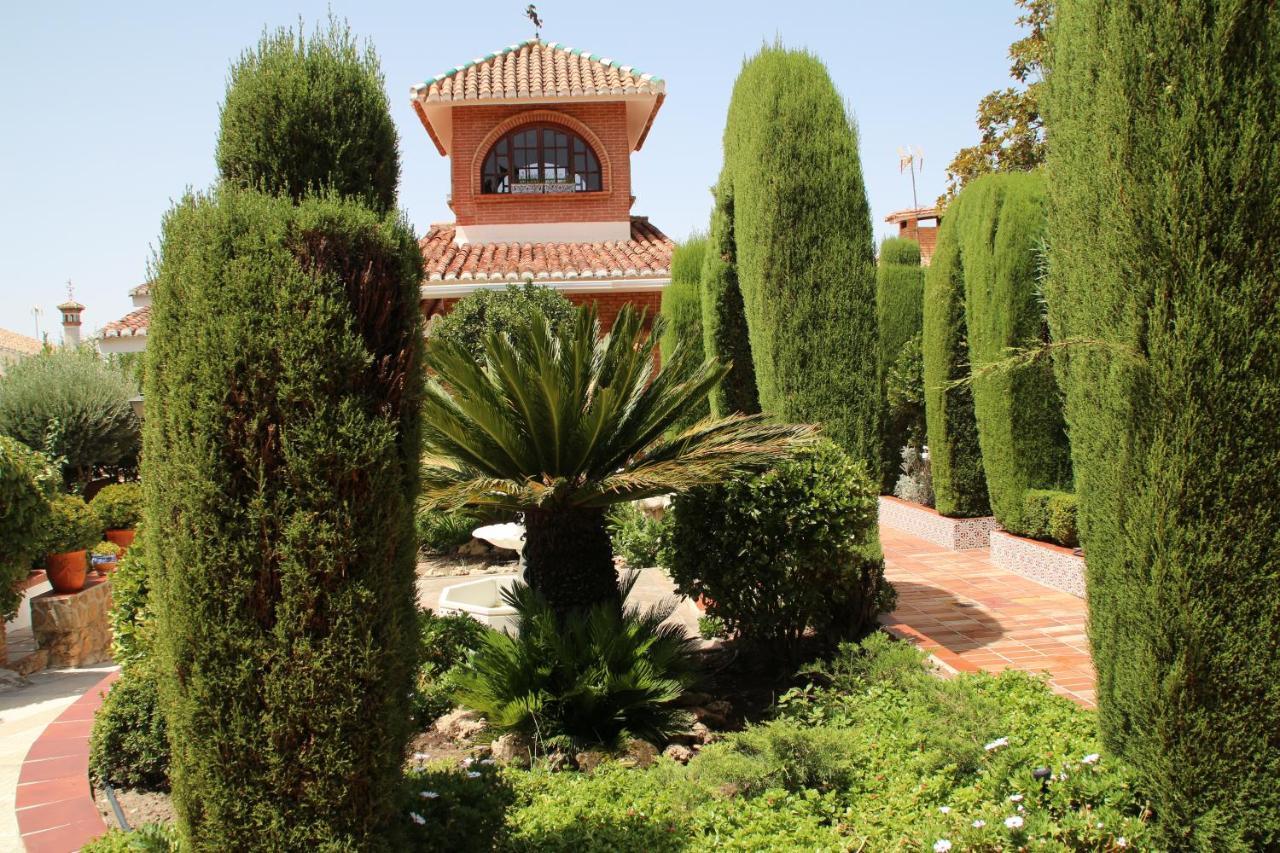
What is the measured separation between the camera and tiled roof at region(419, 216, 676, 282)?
1467 centimetres

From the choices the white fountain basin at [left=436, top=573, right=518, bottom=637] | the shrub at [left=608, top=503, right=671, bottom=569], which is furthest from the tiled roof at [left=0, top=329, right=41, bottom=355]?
the white fountain basin at [left=436, top=573, right=518, bottom=637]

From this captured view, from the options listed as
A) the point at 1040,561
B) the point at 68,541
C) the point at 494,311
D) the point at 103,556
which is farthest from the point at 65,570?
the point at 1040,561

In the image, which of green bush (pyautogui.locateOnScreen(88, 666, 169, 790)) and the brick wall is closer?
green bush (pyautogui.locateOnScreen(88, 666, 169, 790))

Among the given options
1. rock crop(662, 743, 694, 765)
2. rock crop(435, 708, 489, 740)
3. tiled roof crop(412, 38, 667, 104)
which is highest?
tiled roof crop(412, 38, 667, 104)

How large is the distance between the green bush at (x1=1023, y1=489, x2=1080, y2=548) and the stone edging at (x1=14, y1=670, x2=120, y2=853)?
26.0 feet

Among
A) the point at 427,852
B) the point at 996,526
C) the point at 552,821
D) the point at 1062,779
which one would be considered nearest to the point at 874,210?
the point at 996,526

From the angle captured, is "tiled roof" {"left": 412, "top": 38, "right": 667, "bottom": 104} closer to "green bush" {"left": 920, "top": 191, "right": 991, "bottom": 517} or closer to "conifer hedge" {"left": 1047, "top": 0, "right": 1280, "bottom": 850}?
"green bush" {"left": 920, "top": 191, "right": 991, "bottom": 517}

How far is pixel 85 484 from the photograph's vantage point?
1379cm

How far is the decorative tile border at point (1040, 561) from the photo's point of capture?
8461mm

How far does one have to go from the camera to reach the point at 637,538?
10.2 m

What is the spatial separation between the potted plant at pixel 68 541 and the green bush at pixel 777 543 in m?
5.49

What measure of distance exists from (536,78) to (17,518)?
1258cm

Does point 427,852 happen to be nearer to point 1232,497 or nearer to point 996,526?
point 1232,497

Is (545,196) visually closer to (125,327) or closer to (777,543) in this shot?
(125,327)
